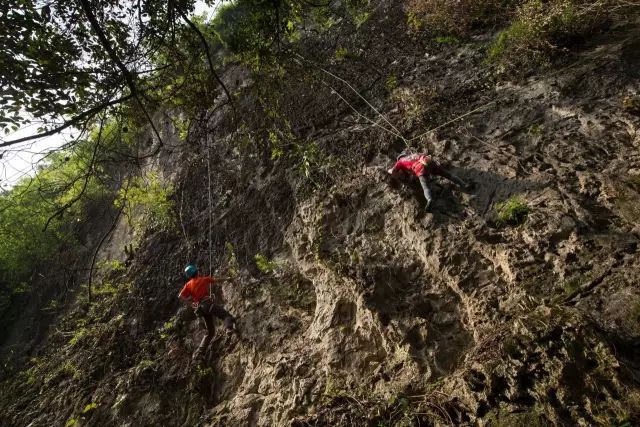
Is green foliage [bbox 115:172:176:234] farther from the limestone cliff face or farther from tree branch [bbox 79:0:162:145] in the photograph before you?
tree branch [bbox 79:0:162:145]

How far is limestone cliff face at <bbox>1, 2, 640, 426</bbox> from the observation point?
344 cm

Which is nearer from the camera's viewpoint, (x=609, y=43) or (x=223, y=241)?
(x=609, y=43)

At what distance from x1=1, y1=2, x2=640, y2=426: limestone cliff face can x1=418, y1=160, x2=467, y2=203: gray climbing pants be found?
172 millimetres

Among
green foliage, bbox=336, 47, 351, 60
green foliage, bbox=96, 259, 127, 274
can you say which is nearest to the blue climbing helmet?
green foliage, bbox=96, 259, 127, 274

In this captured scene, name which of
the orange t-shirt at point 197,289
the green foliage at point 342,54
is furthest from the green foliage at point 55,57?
the green foliage at point 342,54

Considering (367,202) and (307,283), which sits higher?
(367,202)

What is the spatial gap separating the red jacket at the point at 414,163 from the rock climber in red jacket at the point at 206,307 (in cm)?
325

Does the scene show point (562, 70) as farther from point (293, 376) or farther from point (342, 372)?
point (293, 376)

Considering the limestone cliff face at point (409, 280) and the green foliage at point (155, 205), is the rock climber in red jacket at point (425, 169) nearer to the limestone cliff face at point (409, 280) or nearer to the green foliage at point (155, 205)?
the limestone cliff face at point (409, 280)

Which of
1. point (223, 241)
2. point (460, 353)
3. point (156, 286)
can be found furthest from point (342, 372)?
point (156, 286)

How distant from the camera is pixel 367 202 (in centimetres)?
578

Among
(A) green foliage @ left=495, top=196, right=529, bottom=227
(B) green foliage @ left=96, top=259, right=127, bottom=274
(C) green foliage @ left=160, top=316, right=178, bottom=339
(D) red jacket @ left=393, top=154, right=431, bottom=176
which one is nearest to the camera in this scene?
(A) green foliage @ left=495, top=196, right=529, bottom=227

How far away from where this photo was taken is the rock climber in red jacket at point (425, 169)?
5.19 m

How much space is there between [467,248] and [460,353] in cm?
119
